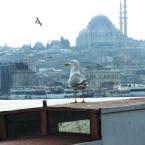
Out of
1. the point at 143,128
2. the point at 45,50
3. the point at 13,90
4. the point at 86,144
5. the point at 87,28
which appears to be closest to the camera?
the point at 86,144

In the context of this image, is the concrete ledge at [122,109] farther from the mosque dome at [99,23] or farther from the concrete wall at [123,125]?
the mosque dome at [99,23]

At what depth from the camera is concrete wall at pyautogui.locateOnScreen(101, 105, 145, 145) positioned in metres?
6.88

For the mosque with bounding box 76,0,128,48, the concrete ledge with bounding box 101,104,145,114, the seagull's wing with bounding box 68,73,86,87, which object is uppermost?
the mosque with bounding box 76,0,128,48

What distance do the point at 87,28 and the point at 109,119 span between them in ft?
538

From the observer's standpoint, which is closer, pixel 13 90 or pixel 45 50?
pixel 13 90

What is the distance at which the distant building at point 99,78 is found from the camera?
3605 inches

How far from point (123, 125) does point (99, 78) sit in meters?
89.8

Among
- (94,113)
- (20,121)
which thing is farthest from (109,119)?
(20,121)

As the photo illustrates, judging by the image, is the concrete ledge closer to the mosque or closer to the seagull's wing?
the seagull's wing

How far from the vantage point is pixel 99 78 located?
96.8m

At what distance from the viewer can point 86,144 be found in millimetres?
6578

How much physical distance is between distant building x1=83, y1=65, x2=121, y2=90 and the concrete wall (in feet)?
265

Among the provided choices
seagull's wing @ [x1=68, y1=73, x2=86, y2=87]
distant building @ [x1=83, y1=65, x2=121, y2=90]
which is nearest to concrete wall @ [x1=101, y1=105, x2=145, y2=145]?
seagull's wing @ [x1=68, y1=73, x2=86, y2=87]

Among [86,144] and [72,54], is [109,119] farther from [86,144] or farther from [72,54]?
[72,54]
